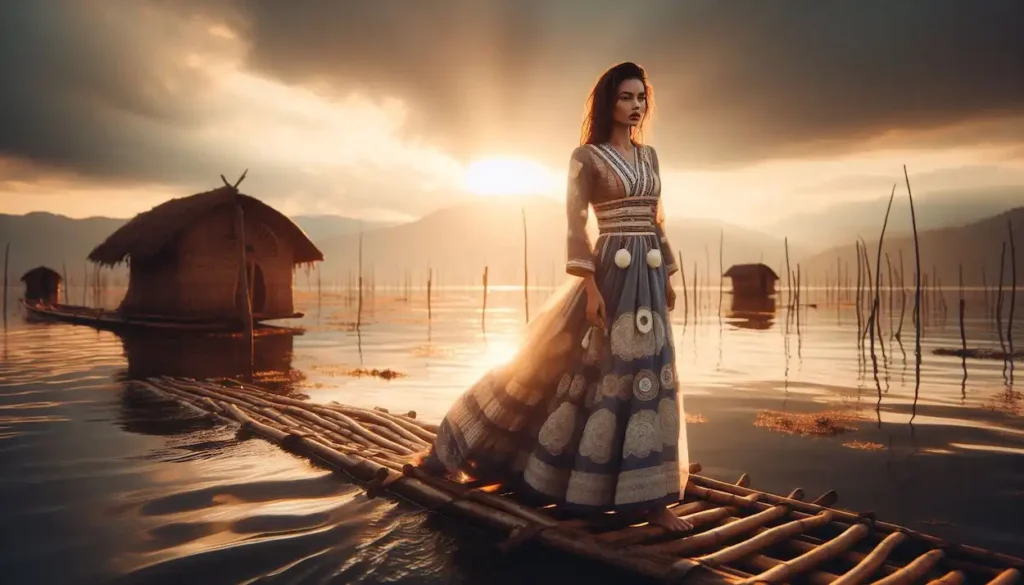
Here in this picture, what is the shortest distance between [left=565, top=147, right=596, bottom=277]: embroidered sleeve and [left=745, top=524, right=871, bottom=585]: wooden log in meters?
1.79

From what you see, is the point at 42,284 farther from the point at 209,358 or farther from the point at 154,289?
the point at 209,358

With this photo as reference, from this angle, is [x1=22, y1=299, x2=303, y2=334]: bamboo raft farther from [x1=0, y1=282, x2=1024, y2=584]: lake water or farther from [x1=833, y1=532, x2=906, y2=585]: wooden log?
[x1=833, y1=532, x2=906, y2=585]: wooden log

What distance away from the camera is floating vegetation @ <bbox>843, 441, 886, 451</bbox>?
22.3 feet

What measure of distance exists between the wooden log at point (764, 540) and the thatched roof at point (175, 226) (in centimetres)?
1766

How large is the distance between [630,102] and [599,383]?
1.73 meters

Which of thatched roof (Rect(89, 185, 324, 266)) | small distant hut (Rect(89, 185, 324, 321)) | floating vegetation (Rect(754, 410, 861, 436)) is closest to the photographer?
floating vegetation (Rect(754, 410, 861, 436))

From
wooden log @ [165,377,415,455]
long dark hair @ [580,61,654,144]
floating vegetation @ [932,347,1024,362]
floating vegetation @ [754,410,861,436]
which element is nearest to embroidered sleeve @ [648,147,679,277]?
long dark hair @ [580,61,654,144]

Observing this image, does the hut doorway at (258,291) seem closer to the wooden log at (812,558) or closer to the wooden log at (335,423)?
the wooden log at (335,423)

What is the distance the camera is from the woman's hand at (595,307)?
350 cm

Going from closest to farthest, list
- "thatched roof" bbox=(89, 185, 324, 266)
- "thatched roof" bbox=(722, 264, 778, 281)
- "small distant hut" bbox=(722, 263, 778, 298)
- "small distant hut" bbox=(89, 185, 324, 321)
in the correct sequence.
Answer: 1. "thatched roof" bbox=(89, 185, 324, 266)
2. "small distant hut" bbox=(89, 185, 324, 321)
3. "thatched roof" bbox=(722, 264, 778, 281)
4. "small distant hut" bbox=(722, 263, 778, 298)

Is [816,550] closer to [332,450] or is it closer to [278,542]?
[278,542]

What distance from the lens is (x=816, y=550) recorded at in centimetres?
313

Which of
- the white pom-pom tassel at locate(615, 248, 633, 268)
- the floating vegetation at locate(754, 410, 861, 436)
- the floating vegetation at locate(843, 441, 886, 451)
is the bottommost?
the floating vegetation at locate(843, 441, 886, 451)

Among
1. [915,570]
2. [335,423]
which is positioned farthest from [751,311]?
[915,570]
